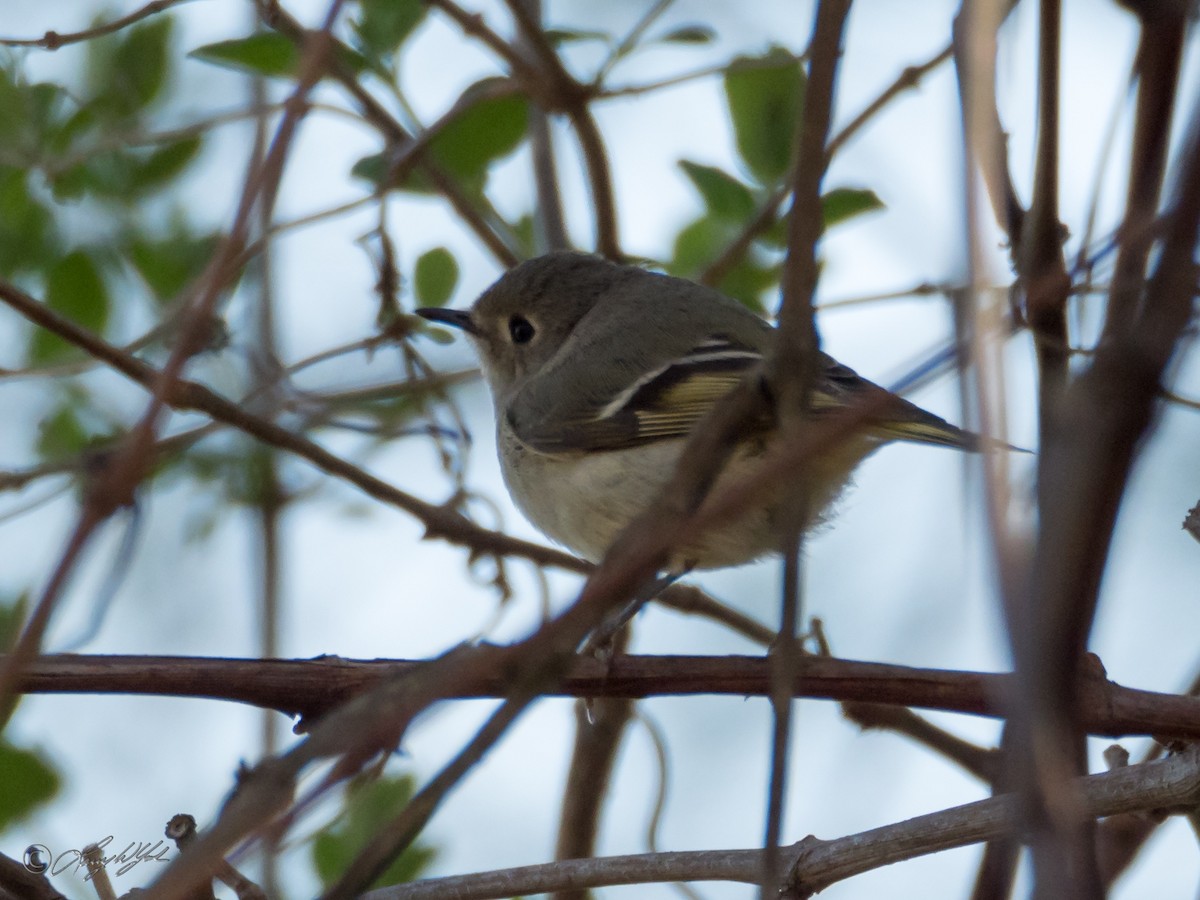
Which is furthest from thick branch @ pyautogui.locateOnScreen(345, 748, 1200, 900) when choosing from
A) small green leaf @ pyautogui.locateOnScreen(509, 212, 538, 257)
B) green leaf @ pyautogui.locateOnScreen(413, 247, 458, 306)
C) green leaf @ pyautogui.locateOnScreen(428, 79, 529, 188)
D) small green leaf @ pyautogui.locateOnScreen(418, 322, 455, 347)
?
Result: small green leaf @ pyautogui.locateOnScreen(509, 212, 538, 257)

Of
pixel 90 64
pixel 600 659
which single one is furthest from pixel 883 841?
pixel 90 64

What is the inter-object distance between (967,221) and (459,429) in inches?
90.5

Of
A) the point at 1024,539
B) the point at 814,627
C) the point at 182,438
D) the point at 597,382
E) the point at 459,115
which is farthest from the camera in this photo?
the point at 597,382

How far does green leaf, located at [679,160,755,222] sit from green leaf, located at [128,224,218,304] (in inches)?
41.6

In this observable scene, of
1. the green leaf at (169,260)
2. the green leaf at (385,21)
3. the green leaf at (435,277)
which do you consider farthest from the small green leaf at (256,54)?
the green leaf at (435,277)

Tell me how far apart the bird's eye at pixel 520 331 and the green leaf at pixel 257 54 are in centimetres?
119

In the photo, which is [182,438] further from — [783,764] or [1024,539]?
[1024,539]

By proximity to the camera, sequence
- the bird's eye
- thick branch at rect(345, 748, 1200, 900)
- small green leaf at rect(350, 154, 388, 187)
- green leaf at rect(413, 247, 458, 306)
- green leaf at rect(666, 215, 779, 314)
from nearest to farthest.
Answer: thick branch at rect(345, 748, 1200, 900) < small green leaf at rect(350, 154, 388, 187) < green leaf at rect(413, 247, 458, 306) < green leaf at rect(666, 215, 779, 314) < the bird's eye

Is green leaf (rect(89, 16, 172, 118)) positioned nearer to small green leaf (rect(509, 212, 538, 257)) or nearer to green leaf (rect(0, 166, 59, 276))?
green leaf (rect(0, 166, 59, 276))

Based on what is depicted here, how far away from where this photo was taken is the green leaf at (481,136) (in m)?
3.09

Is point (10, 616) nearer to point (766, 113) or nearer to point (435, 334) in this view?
point (435, 334)

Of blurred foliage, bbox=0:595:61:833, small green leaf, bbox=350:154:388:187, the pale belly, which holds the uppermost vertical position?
small green leaf, bbox=350:154:388:187

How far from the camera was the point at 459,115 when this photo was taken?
3.01 m

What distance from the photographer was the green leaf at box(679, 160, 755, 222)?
309 cm
